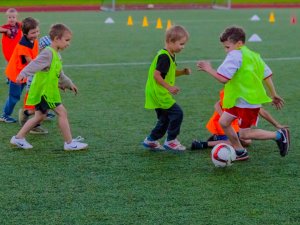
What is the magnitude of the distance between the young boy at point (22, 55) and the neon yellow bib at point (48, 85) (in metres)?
0.81

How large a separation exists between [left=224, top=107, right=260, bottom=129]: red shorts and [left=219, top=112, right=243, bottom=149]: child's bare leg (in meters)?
0.05

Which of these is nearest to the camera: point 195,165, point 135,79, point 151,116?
point 195,165

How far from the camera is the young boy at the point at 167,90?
6.68 m

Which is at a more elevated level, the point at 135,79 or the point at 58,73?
the point at 58,73

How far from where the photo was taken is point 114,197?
5383 mm

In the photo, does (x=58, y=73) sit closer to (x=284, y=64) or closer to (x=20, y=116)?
(x=20, y=116)

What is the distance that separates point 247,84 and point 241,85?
2.2 inches

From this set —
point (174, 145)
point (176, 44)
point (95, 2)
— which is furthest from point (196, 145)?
point (95, 2)

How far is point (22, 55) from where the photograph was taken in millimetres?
7762

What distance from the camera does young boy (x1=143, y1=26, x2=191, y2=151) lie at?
668 centimetres

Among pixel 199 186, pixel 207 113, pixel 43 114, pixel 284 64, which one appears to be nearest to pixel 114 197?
pixel 199 186

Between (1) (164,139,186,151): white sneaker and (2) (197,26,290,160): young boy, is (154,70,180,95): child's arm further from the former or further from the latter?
(1) (164,139,186,151): white sneaker

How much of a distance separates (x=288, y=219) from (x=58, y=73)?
123 inches

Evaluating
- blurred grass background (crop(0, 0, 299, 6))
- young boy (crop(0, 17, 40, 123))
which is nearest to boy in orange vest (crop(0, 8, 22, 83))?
young boy (crop(0, 17, 40, 123))
